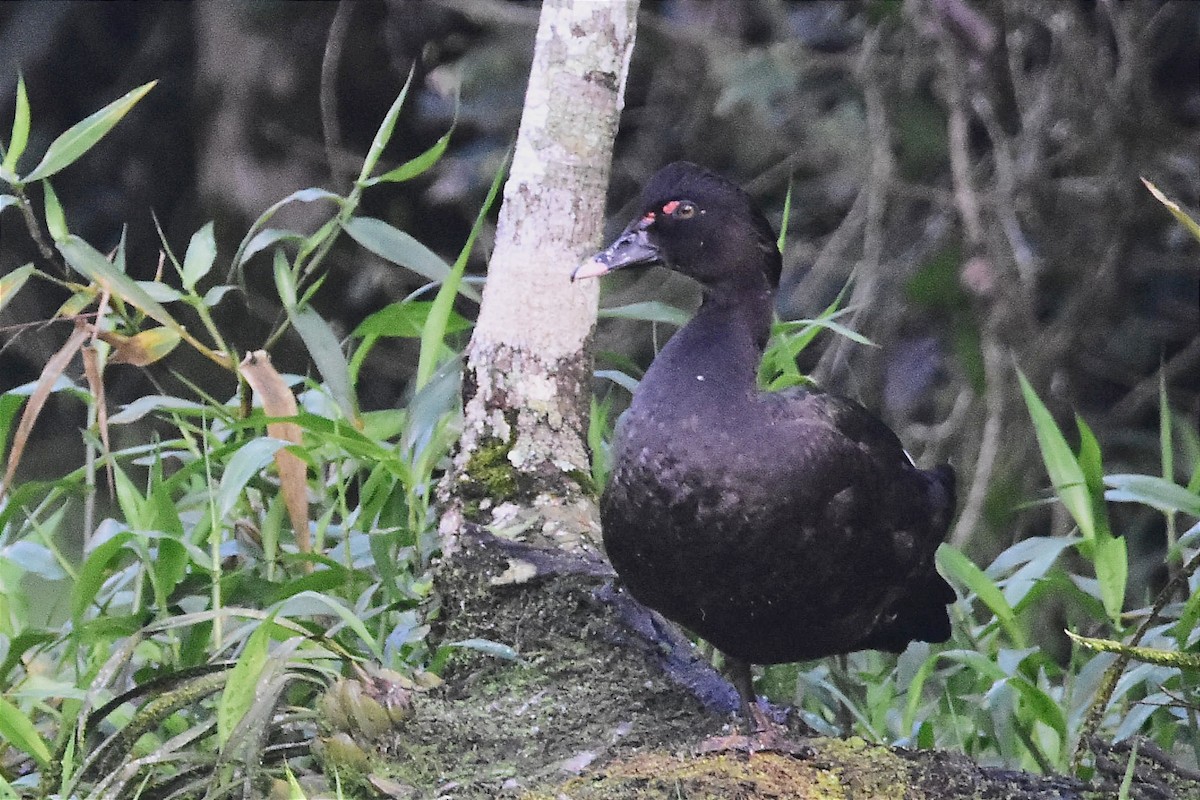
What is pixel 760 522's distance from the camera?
2314 millimetres

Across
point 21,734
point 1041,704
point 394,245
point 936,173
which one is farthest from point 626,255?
point 936,173

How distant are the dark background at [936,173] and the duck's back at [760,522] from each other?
139 centimetres

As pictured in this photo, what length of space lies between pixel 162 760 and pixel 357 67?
3.66 metres

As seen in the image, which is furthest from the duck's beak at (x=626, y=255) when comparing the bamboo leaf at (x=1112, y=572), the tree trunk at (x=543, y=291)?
the bamboo leaf at (x=1112, y=572)

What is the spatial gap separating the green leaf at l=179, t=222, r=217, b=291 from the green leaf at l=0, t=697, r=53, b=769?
0.85 m

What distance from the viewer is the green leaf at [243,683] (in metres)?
2.14

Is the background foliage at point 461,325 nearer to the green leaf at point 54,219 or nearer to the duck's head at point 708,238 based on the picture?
the green leaf at point 54,219

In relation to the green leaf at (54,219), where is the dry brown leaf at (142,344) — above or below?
below

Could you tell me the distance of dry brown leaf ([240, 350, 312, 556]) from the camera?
8.75 ft

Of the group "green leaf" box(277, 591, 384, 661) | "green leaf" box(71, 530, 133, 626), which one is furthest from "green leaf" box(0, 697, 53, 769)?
"green leaf" box(277, 591, 384, 661)

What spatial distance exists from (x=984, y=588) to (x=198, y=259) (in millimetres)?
1551

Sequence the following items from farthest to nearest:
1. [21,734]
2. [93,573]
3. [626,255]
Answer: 1. [626,255]
2. [93,573]
3. [21,734]

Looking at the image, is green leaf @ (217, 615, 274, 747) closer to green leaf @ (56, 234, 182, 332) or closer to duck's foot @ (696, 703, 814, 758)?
duck's foot @ (696, 703, 814, 758)

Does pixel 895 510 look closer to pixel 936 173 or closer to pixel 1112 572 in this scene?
pixel 1112 572
